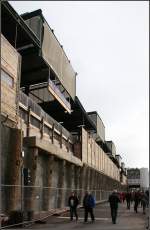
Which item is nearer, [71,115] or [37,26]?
[37,26]

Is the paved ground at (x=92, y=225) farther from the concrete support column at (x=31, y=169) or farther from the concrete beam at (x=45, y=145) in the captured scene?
the concrete beam at (x=45, y=145)

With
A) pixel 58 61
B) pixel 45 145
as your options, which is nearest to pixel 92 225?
pixel 45 145

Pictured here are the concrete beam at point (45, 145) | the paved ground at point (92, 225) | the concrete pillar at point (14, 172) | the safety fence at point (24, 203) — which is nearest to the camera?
the safety fence at point (24, 203)

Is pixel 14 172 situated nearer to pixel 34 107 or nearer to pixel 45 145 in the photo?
pixel 45 145

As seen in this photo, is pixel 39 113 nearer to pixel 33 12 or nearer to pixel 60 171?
pixel 60 171

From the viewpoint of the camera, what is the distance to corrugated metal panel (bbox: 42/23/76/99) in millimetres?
32334

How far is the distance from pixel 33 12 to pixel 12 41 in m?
3.14

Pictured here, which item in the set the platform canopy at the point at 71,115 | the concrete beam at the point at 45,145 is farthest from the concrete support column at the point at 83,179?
the platform canopy at the point at 71,115

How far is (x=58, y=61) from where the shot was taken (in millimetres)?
36531

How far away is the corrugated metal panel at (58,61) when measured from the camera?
32.3 m

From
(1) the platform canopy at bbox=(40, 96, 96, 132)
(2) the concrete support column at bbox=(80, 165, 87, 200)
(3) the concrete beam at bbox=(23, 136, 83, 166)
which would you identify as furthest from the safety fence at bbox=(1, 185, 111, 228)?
(1) the platform canopy at bbox=(40, 96, 96, 132)

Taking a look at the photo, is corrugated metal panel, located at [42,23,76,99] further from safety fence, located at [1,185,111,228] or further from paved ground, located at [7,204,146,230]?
paved ground, located at [7,204,146,230]

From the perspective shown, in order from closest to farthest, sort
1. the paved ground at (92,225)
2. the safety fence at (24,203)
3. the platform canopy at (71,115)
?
the safety fence at (24,203) < the paved ground at (92,225) < the platform canopy at (71,115)

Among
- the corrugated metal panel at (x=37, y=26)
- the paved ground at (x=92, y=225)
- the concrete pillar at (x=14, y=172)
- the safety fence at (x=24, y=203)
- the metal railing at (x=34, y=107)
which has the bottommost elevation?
the paved ground at (x=92, y=225)
